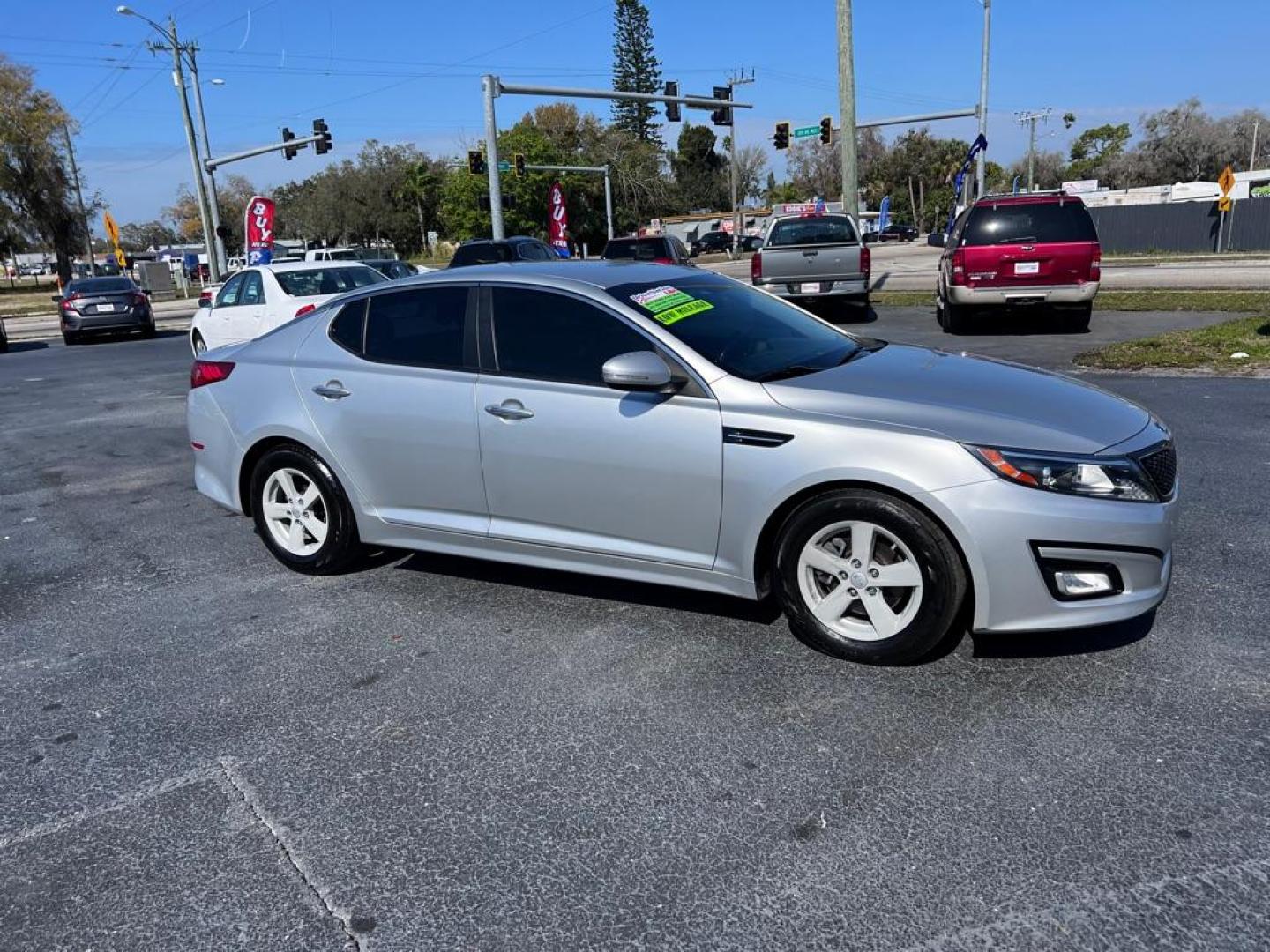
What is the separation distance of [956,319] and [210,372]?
11.5 metres

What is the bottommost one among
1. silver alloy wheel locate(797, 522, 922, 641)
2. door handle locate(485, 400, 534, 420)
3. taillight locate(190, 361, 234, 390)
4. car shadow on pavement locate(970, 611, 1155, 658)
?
car shadow on pavement locate(970, 611, 1155, 658)

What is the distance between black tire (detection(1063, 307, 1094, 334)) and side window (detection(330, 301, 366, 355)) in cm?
1160

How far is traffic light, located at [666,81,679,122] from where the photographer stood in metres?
29.0

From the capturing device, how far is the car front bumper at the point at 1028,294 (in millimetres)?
13398

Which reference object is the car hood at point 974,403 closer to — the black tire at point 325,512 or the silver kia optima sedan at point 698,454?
the silver kia optima sedan at point 698,454

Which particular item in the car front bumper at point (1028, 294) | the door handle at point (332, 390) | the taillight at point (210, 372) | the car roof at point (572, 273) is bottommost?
the car front bumper at point (1028, 294)

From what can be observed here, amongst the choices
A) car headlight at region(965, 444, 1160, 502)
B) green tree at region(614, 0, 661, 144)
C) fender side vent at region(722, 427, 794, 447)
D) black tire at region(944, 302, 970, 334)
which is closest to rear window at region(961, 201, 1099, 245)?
black tire at region(944, 302, 970, 334)

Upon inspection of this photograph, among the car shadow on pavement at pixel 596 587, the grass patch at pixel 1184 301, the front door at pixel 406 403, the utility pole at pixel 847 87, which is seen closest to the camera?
the car shadow on pavement at pixel 596 587

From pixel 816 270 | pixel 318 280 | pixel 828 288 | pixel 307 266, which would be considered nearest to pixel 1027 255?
pixel 828 288

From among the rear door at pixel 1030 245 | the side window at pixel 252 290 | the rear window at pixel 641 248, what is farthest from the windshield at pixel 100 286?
the rear door at pixel 1030 245

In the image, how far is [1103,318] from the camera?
15.2 meters

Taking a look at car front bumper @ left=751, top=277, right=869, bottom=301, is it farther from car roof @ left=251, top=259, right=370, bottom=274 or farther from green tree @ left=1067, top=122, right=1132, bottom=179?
green tree @ left=1067, top=122, right=1132, bottom=179

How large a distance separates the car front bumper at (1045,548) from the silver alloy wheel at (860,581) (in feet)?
0.82

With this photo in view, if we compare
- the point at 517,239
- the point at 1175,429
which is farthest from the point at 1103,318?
the point at 517,239
